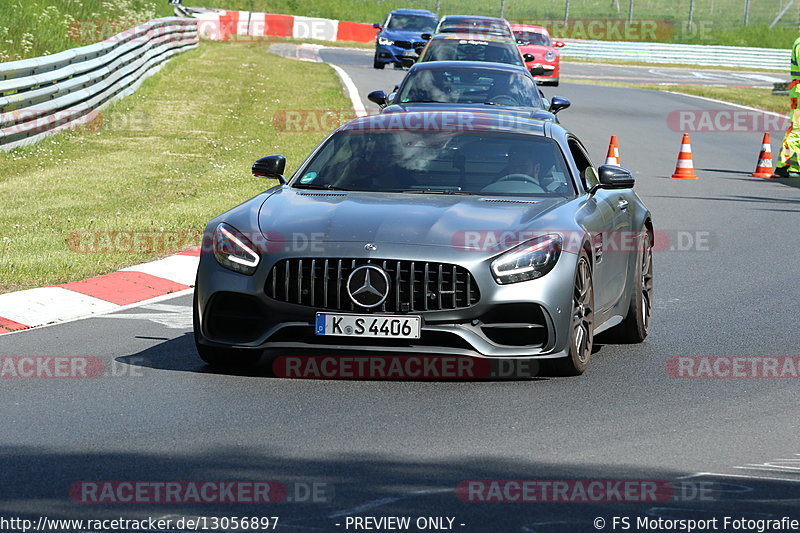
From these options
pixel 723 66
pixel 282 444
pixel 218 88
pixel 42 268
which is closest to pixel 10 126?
pixel 42 268

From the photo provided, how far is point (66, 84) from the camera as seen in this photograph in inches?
867

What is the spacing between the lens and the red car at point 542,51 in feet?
124

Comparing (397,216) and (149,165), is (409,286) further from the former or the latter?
(149,165)

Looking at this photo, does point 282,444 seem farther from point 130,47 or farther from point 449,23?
point 449,23

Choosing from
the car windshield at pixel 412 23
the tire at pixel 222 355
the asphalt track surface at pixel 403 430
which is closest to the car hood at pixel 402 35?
the car windshield at pixel 412 23

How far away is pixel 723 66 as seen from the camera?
59.3 metres

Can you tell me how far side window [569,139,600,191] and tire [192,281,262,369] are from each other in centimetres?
255

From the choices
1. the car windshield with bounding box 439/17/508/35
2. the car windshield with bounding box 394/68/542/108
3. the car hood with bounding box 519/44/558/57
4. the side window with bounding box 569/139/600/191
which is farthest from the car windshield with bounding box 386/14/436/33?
the side window with bounding box 569/139/600/191

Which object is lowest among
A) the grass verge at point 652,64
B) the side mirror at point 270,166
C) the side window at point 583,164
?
the grass verge at point 652,64

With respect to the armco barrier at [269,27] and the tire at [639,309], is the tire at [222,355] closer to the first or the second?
the tire at [639,309]

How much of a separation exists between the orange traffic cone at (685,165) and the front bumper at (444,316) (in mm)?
14217

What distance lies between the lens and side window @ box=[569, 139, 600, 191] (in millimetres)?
9508

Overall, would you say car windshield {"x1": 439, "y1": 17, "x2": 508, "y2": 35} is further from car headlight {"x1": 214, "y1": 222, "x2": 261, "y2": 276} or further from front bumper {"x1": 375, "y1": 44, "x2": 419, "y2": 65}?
car headlight {"x1": 214, "y1": 222, "x2": 261, "y2": 276}

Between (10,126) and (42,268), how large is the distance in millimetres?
8795
